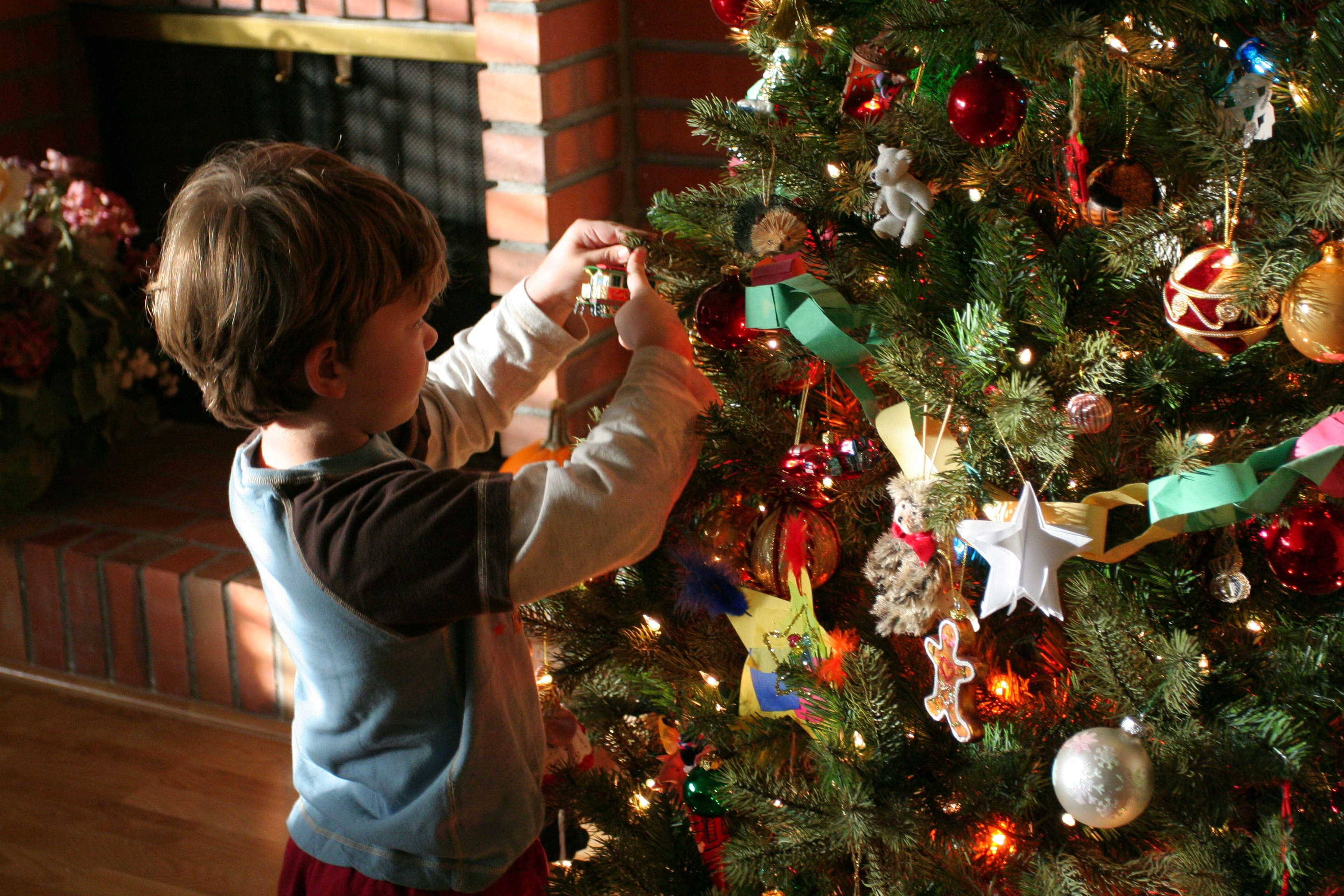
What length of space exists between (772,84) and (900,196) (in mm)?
188

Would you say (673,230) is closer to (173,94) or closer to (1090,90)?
(1090,90)

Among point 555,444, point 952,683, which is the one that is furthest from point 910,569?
point 555,444

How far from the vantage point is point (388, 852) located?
97cm

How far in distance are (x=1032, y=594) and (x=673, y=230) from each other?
40cm

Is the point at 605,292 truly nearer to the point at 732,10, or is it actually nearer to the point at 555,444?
the point at 732,10

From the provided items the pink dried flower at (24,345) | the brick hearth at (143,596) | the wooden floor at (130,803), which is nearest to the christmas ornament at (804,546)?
the wooden floor at (130,803)

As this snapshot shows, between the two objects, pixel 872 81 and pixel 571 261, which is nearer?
pixel 872 81

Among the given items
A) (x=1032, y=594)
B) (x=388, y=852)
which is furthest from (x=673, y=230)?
(x=388, y=852)

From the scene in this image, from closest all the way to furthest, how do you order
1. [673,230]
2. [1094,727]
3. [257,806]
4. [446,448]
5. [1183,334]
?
1. [1183,334]
2. [1094,727]
3. [673,230]
4. [446,448]
5. [257,806]

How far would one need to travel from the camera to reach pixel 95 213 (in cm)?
200

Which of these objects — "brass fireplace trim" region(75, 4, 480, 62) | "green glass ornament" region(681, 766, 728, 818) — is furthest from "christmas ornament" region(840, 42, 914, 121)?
"brass fireplace trim" region(75, 4, 480, 62)

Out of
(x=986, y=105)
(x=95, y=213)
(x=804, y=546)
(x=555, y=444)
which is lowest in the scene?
(x=555, y=444)

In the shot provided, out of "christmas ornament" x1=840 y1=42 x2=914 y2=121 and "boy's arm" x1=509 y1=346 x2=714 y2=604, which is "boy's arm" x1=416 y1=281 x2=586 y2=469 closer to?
"boy's arm" x1=509 y1=346 x2=714 y2=604

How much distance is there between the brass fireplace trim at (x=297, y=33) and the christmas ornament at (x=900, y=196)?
1.19 metres
